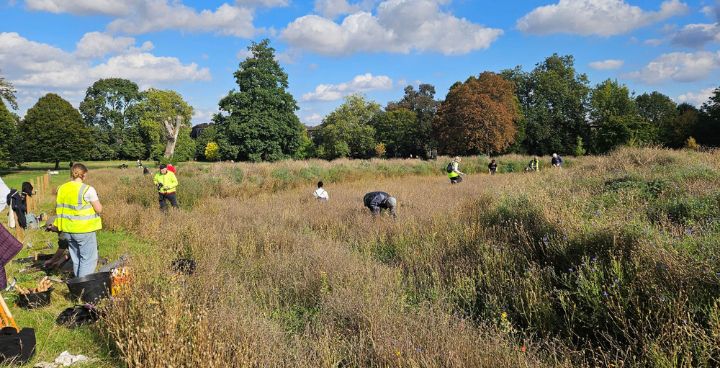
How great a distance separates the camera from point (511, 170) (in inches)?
1129

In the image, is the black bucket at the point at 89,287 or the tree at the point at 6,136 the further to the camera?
the tree at the point at 6,136

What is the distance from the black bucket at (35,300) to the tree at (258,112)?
30.7 metres

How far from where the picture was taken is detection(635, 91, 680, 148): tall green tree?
43.5m

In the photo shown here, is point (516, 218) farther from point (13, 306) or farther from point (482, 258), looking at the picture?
point (13, 306)

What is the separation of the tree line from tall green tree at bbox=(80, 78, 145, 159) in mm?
136

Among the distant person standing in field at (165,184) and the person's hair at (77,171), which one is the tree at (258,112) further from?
the person's hair at (77,171)

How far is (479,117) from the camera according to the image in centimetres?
4075

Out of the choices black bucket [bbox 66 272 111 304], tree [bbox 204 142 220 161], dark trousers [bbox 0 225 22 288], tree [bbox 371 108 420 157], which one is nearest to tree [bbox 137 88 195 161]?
tree [bbox 204 142 220 161]

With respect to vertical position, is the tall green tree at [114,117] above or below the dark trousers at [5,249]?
above

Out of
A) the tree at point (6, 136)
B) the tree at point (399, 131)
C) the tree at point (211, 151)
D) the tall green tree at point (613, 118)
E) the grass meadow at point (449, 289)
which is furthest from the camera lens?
the tree at point (211, 151)

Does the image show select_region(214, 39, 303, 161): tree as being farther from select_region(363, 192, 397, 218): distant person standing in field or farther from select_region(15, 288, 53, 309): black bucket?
select_region(15, 288, 53, 309): black bucket

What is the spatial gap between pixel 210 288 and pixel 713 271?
488 cm

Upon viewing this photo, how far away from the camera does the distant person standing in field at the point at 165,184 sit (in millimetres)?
11656

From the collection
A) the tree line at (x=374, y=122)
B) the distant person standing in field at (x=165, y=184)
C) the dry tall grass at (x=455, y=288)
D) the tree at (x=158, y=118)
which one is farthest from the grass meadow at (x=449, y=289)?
the tree at (x=158, y=118)
